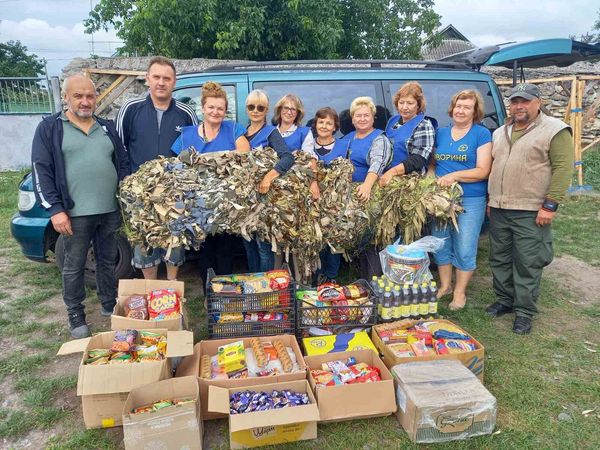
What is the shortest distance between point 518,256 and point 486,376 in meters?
1.12

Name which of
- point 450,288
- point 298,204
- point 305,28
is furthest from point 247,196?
point 305,28

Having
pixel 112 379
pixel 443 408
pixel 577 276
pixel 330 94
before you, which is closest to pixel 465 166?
pixel 330 94

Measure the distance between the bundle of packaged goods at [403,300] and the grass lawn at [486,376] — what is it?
0.58 metres

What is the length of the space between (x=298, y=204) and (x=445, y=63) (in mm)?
2539

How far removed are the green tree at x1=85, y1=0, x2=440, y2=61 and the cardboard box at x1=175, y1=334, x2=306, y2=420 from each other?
737 cm

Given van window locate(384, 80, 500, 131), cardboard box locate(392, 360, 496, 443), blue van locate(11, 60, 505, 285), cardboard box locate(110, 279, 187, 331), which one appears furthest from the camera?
van window locate(384, 80, 500, 131)

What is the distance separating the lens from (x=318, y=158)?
371 cm

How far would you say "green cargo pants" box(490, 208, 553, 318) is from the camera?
3.55 metres

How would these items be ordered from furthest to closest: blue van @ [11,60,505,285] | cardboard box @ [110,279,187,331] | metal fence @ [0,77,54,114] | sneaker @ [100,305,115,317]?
metal fence @ [0,77,54,114] → blue van @ [11,60,505,285] → sneaker @ [100,305,115,317] → cardboard box @ [110,279,187,331]

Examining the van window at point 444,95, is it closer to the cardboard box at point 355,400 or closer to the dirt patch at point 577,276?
the dirt patch at point 577,276

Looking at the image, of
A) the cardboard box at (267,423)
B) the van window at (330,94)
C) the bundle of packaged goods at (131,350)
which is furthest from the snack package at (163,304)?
the van window at (330,94)

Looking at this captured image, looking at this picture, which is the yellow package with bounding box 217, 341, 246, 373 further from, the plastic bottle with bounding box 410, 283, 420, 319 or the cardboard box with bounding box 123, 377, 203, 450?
the plastic bottle with bounding box 410, 283, 420, 319

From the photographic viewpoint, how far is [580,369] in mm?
3219

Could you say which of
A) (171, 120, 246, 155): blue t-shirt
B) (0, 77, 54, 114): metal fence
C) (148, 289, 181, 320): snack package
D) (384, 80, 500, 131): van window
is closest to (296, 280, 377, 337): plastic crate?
(148, 289, 181, 320): snack package
